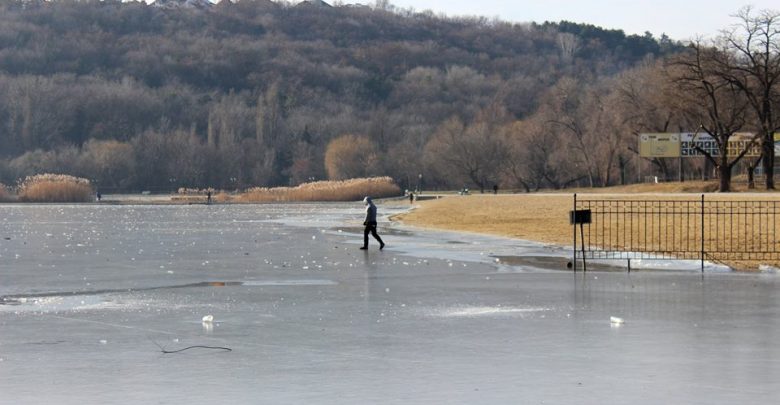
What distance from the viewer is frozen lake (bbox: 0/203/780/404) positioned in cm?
1065

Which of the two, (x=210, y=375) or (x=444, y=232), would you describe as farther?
(x=444, y=232)

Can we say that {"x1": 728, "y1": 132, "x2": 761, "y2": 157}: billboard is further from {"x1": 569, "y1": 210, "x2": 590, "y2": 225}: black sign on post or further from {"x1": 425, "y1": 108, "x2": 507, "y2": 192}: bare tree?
{"x1": 569, "y1": 210, "x2": 590, "y2": 225}: black sign on post

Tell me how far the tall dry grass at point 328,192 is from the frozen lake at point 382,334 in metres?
81.0

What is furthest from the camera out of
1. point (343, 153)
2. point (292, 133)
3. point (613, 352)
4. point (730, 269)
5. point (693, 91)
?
point (292, 133)

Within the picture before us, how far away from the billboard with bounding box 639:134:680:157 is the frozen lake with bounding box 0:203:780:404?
75094 mm

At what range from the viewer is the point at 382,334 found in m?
14.1

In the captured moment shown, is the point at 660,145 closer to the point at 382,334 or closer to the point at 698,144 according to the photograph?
the point at 698,144

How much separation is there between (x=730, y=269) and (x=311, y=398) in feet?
47.8

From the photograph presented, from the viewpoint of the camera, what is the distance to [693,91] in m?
81.4

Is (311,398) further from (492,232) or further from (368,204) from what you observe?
(492,232)

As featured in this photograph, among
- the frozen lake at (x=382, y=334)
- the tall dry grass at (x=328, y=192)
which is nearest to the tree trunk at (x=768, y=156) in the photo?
the tall dry grass at (x=328, y=192)

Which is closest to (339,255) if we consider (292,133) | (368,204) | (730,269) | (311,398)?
(368,204)

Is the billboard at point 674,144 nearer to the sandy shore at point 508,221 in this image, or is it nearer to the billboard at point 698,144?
the billboard at point 698,144

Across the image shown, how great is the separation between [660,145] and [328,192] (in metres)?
31.2
